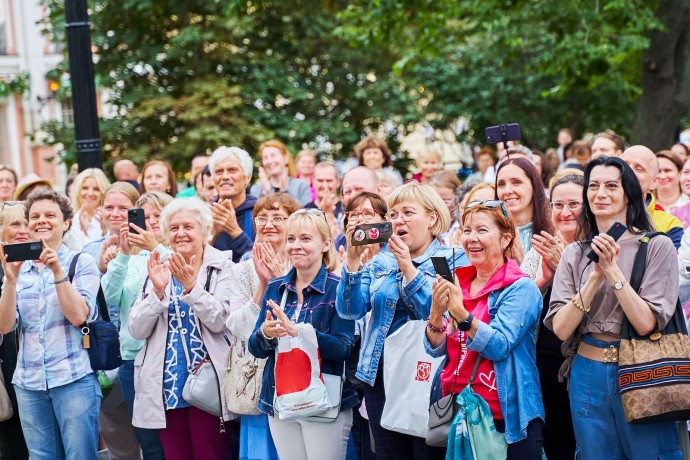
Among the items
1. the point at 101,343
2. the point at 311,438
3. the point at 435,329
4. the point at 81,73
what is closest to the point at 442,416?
the point at 435,329

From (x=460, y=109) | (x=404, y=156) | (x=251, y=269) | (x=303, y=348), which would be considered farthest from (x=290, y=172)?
(x=460, y=109)

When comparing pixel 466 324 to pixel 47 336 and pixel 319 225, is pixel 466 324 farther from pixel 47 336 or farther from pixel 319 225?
pixel 47 336

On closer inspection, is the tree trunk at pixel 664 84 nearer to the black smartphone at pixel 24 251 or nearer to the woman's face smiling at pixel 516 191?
the woman's face smiling at pixel 516 191

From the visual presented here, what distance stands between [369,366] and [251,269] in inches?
47.1

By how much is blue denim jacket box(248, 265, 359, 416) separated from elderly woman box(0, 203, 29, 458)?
74.2 inches

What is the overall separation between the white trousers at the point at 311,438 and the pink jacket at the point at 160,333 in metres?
0.51

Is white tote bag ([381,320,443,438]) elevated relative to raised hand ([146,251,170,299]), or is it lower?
lower

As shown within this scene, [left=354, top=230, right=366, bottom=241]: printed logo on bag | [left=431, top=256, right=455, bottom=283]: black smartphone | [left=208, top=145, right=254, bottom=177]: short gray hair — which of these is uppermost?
[left=208, top=145, right=254, bottom=177]: short gray hair

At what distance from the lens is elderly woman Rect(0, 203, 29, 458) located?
666 centimetres

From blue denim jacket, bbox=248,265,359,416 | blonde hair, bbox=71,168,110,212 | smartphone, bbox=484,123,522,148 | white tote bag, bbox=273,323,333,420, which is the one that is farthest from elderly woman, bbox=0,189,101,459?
smartphone, bbox=484,123,522,148

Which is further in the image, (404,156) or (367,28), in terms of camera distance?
(404,156)

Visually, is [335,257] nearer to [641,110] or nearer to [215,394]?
[215,394]

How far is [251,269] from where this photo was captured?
6250mm

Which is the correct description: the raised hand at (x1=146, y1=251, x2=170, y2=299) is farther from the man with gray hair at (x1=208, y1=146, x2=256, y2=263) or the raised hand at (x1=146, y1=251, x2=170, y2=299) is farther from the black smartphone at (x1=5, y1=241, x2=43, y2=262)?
the man with gray hair at (x1=208, y1=146, x2=256, y2=263)
